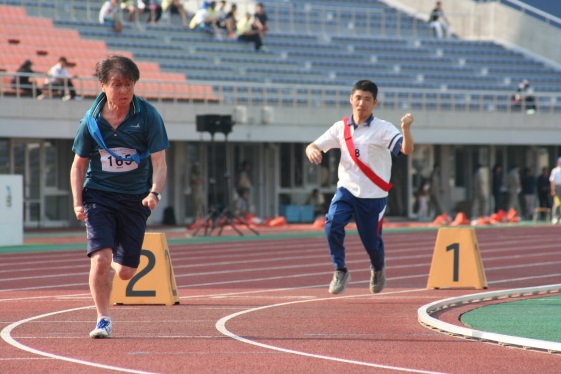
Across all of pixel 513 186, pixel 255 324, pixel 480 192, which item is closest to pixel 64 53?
pixel 480 192

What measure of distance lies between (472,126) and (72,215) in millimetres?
12438

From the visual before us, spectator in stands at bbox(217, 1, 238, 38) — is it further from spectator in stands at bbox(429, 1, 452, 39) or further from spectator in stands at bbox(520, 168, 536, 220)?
spectator in stands at bbox(520, 168, 536, 220)

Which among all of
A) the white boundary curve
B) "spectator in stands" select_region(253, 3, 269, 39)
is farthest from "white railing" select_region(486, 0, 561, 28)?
the white boundary curve

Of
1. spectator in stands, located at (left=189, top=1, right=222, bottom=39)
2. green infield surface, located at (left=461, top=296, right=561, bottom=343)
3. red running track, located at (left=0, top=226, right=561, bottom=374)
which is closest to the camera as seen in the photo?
red running track, located at (left=0, top=226, right=561, bottom=374)

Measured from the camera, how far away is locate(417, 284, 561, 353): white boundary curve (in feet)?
24.7

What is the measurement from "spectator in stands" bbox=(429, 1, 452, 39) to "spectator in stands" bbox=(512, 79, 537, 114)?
181 inches

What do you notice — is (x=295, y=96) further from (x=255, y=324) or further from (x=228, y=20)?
(x=255, y=324)

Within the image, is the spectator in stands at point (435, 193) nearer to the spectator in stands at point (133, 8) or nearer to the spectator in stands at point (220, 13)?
the spectator in stands at point (220, 13)

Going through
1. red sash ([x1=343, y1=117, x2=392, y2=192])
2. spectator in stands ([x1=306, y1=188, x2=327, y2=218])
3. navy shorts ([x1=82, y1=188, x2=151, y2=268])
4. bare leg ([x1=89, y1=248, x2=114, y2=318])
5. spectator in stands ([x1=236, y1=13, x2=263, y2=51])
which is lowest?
spectator in stands ([x1=306, y1=188, x2=327, y2=218])

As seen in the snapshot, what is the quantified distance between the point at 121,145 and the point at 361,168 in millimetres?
3072

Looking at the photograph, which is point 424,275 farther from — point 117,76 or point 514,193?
point 514,193

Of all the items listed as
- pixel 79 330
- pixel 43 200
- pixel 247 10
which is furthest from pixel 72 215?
pixel 79 330

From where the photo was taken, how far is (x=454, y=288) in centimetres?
1282

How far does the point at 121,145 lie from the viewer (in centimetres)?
809
